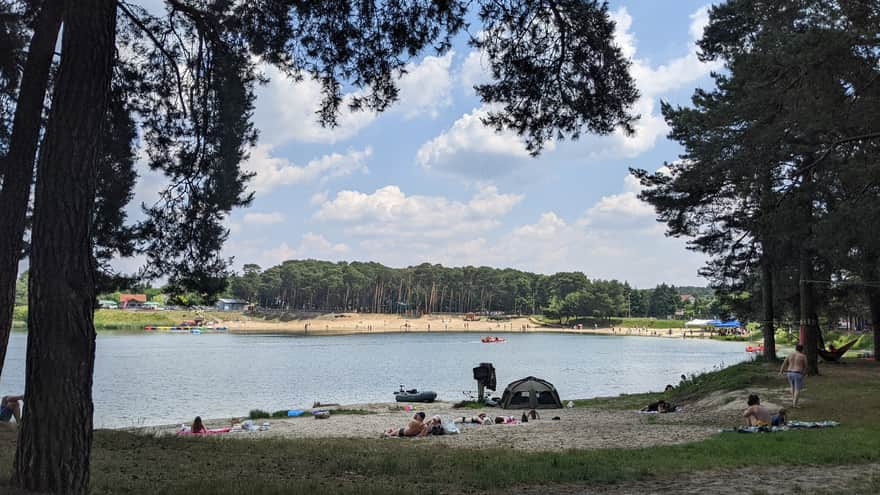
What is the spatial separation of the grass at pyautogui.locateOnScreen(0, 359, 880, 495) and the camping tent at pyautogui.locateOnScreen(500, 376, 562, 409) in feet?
43.1

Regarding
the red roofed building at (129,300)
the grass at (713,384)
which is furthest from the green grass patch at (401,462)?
the red roofed building at (129,300)

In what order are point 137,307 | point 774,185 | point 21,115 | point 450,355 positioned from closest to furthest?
point 21,115 → point 774,185 → point 450,355 → point 137,307

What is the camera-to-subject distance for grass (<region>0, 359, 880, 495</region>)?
7.39 metres

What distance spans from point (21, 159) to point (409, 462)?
665cm

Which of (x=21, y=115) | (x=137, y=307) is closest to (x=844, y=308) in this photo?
(x=21, y=115)

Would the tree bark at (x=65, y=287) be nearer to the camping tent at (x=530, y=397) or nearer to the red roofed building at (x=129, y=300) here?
the camping tent at (x=530, y=397)

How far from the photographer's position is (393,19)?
8.79 metres

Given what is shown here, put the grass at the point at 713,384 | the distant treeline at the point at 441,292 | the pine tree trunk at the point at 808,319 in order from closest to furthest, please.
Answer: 1. the grass at the point at 713,384
2. the pine tree trunk at the point at 808,319
3. the distant treeline at the point at 441,292

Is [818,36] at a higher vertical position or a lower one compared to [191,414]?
higher

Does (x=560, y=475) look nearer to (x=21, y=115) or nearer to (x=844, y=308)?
(x=21, y=115)

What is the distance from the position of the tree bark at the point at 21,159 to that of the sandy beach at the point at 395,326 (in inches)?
5185

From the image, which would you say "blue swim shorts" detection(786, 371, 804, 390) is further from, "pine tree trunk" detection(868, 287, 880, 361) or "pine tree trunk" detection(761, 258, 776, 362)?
"pine tree trunk" detection(868, 287, 880, 361)

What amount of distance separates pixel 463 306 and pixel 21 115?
172137 millimetres

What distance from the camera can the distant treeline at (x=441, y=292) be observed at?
159000mm
